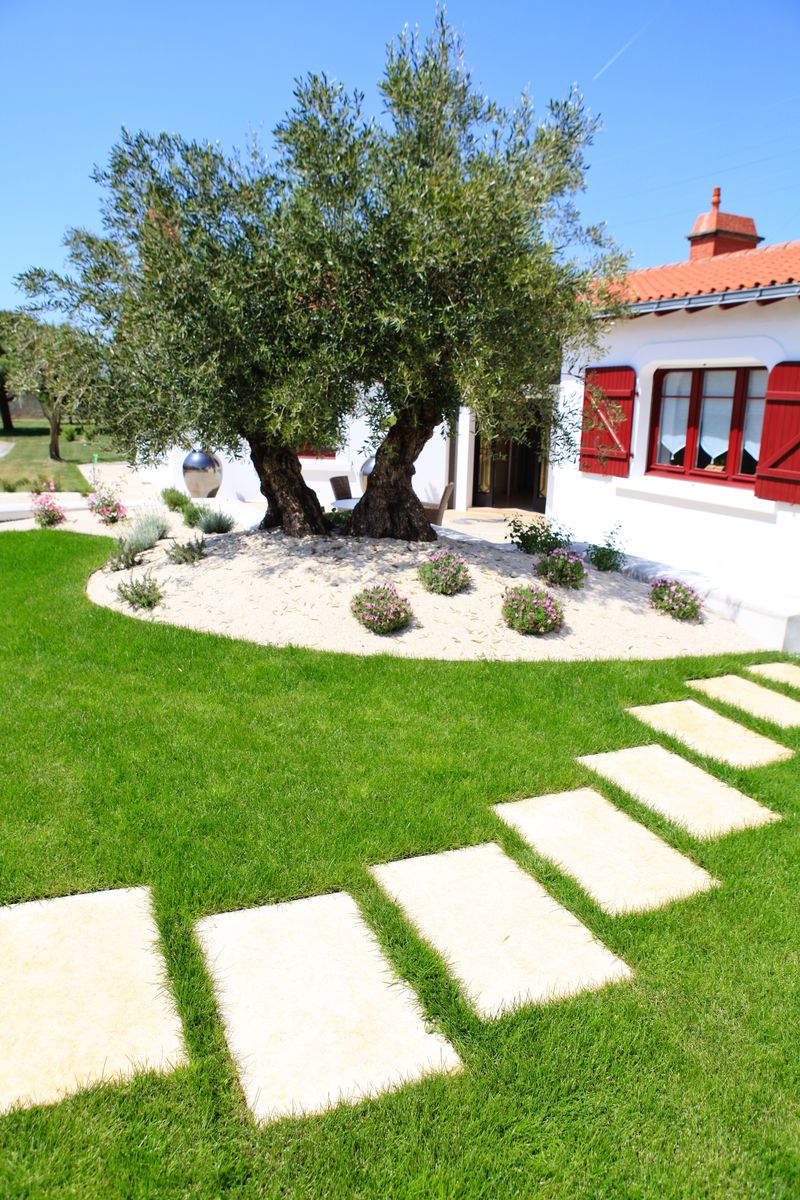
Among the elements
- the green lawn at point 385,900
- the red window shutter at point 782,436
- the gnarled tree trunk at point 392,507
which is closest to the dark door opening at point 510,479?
the red window shutter at point 782,436

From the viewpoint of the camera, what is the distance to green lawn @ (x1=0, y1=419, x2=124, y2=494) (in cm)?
1988

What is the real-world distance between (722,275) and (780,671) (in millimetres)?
6137

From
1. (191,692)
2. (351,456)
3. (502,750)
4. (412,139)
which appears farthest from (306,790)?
(351,456)

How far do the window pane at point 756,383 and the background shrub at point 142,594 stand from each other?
769 cm

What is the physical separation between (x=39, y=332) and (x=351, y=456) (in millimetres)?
8899

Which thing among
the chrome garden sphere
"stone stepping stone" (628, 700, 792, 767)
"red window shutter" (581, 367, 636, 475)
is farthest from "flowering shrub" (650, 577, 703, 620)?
the chrome garden sphere

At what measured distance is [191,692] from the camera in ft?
17.7

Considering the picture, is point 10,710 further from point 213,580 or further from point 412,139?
point 412,139

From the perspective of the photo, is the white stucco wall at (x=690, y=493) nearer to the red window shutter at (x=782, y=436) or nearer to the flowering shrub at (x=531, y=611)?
the red window shutter at (x=782, y=436)

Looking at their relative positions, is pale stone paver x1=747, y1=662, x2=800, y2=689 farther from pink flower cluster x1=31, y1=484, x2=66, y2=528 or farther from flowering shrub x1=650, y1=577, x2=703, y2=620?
pink flower cluster x1=31, y1=484, x2=66, y2=528

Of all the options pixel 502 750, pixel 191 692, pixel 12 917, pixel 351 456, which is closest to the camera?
pixel 12 917

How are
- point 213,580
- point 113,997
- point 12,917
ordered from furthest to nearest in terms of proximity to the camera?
point 213,580 < point 12,917 < point 113,997

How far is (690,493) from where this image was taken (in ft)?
34.3

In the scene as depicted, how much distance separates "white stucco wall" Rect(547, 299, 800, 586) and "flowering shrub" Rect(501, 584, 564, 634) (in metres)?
3.99
